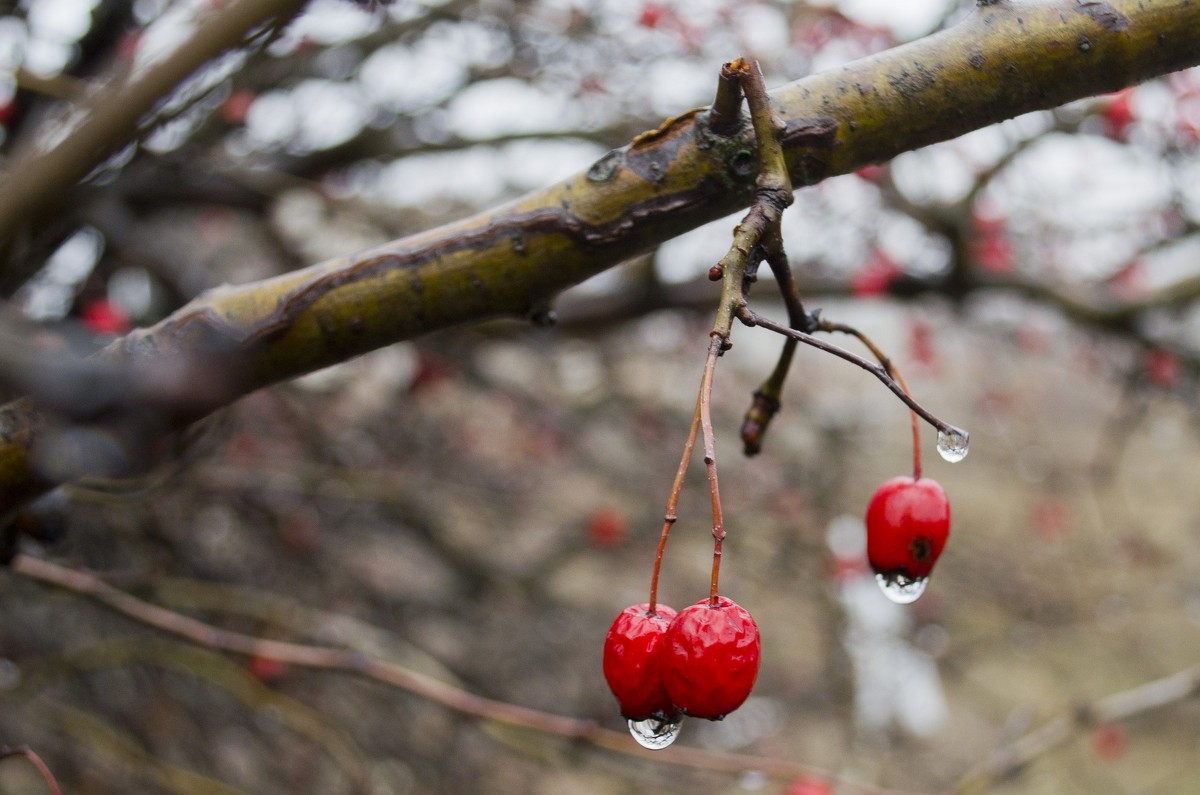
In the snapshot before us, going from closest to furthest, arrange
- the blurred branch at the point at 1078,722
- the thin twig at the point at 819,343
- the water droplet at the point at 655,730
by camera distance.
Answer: the thin twig at the point at 819,343, the water droplet at the point at 655,730, the blurred branch at the point at 1078,722

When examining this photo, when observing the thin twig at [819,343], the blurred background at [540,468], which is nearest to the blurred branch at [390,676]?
the blurred background at [540,468]

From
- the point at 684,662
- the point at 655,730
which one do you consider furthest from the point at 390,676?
the point at 684,662

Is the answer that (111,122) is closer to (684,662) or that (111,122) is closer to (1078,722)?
(684,662)

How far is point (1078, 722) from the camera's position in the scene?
2.10m

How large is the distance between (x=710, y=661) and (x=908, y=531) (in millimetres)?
388

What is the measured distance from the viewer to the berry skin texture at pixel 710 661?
3.06 feet

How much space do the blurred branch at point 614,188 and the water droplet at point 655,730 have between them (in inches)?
19.5

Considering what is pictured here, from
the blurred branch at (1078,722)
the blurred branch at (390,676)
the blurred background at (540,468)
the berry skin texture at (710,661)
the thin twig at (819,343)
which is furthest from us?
the blurred background at (540,468)

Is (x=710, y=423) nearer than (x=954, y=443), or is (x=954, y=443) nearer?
(x=710, y=423)

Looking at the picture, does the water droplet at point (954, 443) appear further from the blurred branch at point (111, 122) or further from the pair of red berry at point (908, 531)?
the blurred branch at point (111, 122)

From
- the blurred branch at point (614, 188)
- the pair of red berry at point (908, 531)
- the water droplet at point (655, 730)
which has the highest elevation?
the blurred branch at point (614, 188)

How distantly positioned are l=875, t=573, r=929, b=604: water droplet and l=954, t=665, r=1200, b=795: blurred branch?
3.45ft

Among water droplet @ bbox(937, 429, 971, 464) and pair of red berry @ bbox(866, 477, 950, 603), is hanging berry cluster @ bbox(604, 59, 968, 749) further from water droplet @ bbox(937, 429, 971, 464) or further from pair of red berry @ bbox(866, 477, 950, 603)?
pair of red berry @ bbox(866, 477, 950, 603)

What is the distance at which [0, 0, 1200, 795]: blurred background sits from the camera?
307cm
